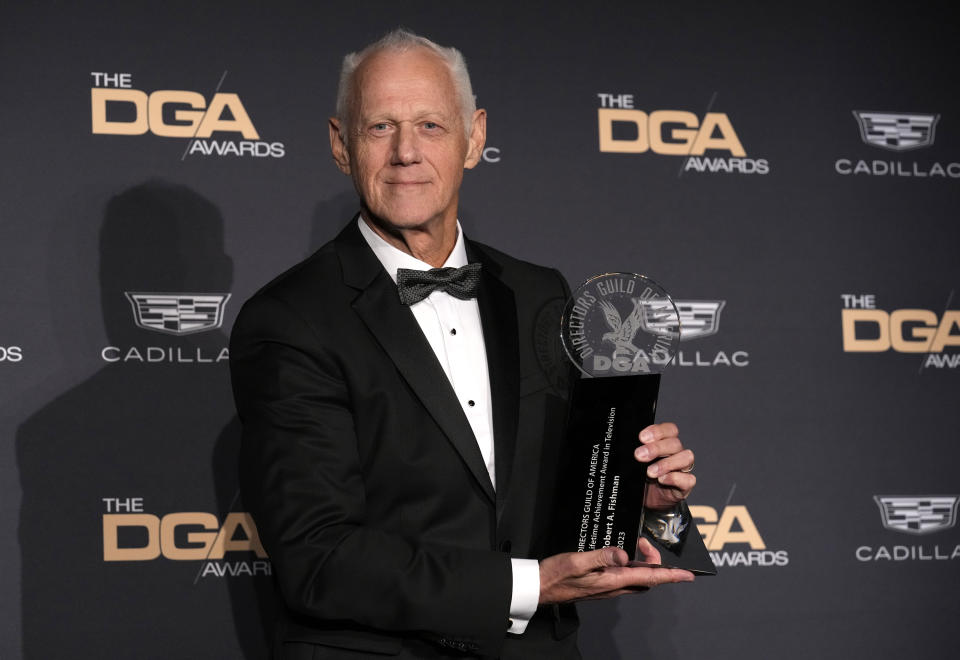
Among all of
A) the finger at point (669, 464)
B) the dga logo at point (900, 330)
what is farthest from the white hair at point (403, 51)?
the dga logo at point (900, 330)

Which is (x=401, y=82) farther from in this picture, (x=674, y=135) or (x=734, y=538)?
(x=734, y=538)

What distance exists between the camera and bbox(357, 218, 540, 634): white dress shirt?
193cm

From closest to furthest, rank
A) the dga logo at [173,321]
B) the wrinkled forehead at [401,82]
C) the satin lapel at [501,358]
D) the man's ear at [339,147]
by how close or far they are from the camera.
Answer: the satin lapel at [501,358] < the wrinkled forehead at [401,82] < the man's ear at [339,147] < the dga logo at [173,321]

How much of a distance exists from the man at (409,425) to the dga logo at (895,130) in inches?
79.8

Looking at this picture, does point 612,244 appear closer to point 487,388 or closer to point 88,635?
point 487,388

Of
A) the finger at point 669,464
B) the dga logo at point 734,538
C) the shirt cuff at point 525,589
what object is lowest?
the dga logo at point 734,538

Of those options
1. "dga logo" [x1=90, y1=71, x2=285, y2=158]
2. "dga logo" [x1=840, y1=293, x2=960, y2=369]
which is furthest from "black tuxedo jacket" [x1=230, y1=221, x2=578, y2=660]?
"dga logo" [x1=840, y1=293, x2=960, y2=369]

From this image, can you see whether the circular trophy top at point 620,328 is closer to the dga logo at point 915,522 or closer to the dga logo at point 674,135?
the dga logo at point 674,135

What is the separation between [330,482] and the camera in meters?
1.72

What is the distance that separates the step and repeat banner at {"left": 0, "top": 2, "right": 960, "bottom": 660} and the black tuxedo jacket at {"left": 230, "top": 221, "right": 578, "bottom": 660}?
4.40 feet

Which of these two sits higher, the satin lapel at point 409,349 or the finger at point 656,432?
the satin lapel at point 409,349

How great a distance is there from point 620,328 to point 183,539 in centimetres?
180

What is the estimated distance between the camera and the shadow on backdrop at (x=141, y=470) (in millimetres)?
3012

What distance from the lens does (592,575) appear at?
5.44ft
